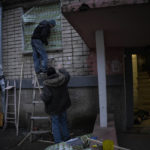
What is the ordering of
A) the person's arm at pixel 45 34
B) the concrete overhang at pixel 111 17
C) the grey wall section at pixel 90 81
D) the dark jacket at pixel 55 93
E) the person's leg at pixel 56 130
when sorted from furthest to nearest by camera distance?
the person's arm at pixel 45 34 → the grey wall section at pixel 90 81 → the person's leg at pixel 56 130 → the dark jacket at pixel 55 93 → the concrete overhang at pixel 111 17

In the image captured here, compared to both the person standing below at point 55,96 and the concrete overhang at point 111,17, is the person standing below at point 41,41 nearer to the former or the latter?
the person standing below at point 55,96

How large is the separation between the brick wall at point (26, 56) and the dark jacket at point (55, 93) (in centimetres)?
125

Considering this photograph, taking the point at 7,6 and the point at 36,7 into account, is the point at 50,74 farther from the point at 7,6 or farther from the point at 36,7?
the point at 7,6

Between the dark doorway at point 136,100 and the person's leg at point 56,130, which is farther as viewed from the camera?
the dark doorway at point 136,100

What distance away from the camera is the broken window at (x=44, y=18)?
570 centimetres

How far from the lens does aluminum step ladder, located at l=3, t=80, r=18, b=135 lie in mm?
5779

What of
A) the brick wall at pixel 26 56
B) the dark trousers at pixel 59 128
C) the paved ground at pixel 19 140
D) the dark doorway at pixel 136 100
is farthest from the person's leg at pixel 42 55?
the dark doorway at pixel 136 100

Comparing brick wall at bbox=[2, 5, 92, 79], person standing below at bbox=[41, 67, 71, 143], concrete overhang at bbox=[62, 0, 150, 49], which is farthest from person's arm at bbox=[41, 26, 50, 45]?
concrete overhang at bbox=[62, 0, 150, 49]

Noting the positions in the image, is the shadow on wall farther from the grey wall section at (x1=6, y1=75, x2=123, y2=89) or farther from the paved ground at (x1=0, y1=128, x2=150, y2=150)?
the paved ground at (x1=0, y1=128, x2=150, y2=150)

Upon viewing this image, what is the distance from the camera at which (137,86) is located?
8039 mm

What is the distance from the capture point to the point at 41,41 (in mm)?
5473

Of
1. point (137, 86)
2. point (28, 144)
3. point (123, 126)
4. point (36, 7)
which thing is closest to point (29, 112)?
point (28, 144)

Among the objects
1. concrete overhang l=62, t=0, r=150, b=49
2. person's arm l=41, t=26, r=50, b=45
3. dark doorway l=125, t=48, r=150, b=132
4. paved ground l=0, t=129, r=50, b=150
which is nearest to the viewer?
concrete overhang l=62, t=0, r=150, b=49

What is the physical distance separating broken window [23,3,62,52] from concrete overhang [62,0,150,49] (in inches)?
72.6
